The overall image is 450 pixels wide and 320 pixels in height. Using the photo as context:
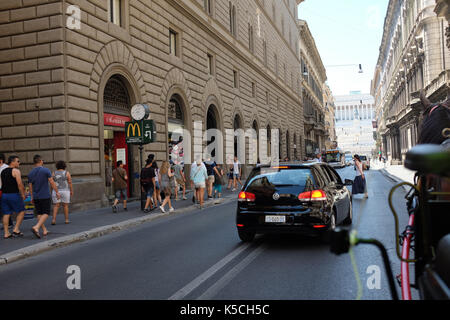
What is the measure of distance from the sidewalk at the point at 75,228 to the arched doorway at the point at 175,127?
6.72 metres

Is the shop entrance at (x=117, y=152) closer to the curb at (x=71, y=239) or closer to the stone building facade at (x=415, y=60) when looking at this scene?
the curb at (x=71, y=239)

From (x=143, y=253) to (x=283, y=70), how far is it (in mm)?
44607

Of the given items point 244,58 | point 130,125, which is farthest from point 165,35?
point 244,58

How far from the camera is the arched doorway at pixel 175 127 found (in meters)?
20.9

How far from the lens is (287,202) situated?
23.5 ft

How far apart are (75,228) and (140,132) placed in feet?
15.9

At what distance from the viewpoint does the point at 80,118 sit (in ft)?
45.4

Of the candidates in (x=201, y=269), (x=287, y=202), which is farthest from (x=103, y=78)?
(x=201, y=269)

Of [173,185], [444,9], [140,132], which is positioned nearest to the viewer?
[140,132]

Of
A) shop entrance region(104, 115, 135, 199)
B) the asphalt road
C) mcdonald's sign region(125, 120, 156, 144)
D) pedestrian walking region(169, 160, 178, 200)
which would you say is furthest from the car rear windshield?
shop entrance region(104, 115, 135, 199)

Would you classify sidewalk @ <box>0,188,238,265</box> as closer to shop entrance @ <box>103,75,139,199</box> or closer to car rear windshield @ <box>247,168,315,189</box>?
shop entrance @ <box>103,75,139,199</box>

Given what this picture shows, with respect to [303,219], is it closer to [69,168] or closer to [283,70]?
[69,168]

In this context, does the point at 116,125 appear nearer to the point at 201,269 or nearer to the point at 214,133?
the point at 214,133

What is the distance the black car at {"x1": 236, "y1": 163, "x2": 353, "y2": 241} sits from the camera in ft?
23.0
